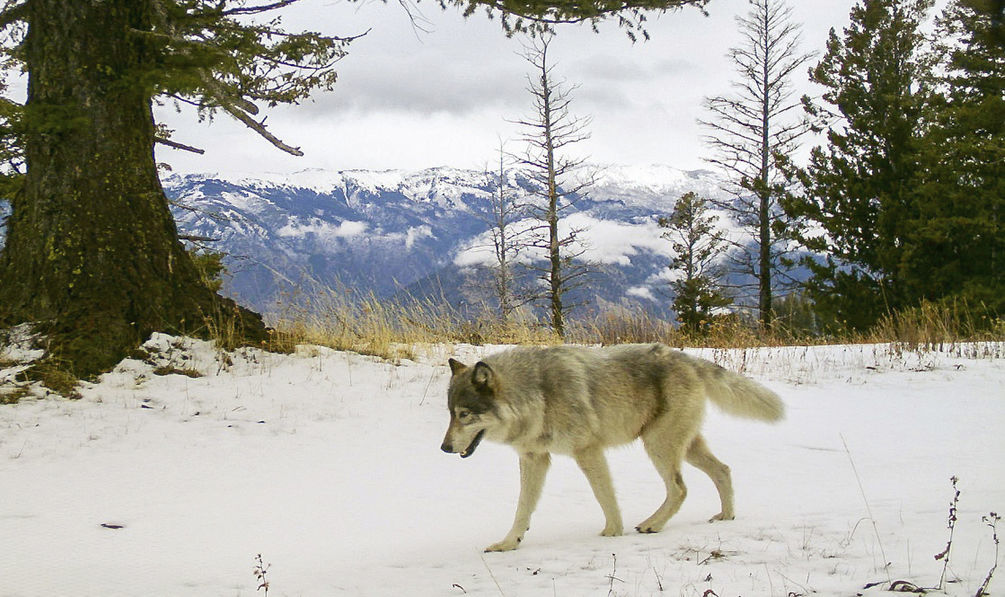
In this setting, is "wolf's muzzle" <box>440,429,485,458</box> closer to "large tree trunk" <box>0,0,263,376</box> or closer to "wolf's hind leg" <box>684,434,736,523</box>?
"wolf's hind leg" <box>684,434,736,523</box>

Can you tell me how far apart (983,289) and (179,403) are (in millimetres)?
23530

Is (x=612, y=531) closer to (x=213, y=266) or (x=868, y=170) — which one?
(x=213, y=266)

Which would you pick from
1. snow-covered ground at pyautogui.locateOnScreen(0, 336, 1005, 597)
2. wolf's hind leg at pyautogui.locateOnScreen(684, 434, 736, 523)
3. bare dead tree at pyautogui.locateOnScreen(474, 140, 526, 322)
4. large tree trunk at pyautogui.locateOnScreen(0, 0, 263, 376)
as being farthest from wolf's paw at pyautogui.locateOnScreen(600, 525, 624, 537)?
bare dead tree at pyautogui.locateOnScreen(474, 140, 526, 322)

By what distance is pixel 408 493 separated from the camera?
5.67 meters

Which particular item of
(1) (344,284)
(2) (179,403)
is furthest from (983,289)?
(2) (179,403)

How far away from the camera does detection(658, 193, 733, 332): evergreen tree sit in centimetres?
3759

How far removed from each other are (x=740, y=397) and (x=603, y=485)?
57.4 inches

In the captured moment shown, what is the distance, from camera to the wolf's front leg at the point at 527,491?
4.38 m

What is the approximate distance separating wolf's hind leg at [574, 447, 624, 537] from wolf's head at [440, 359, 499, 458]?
0.69m

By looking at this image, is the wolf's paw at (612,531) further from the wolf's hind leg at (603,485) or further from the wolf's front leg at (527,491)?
the wolf's front leg at (527,491)

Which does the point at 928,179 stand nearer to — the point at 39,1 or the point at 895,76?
the point at 895,76

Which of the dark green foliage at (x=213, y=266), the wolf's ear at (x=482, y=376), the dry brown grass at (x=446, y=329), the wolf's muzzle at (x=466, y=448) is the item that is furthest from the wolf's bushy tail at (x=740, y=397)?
the dark green foliage at (x=213, y=266)

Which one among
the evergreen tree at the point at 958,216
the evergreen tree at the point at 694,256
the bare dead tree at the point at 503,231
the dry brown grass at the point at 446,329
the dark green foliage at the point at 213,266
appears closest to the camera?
the dry brown grass at the point at 446,329

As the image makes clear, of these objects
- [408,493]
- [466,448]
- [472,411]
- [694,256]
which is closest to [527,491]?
[466,448]
